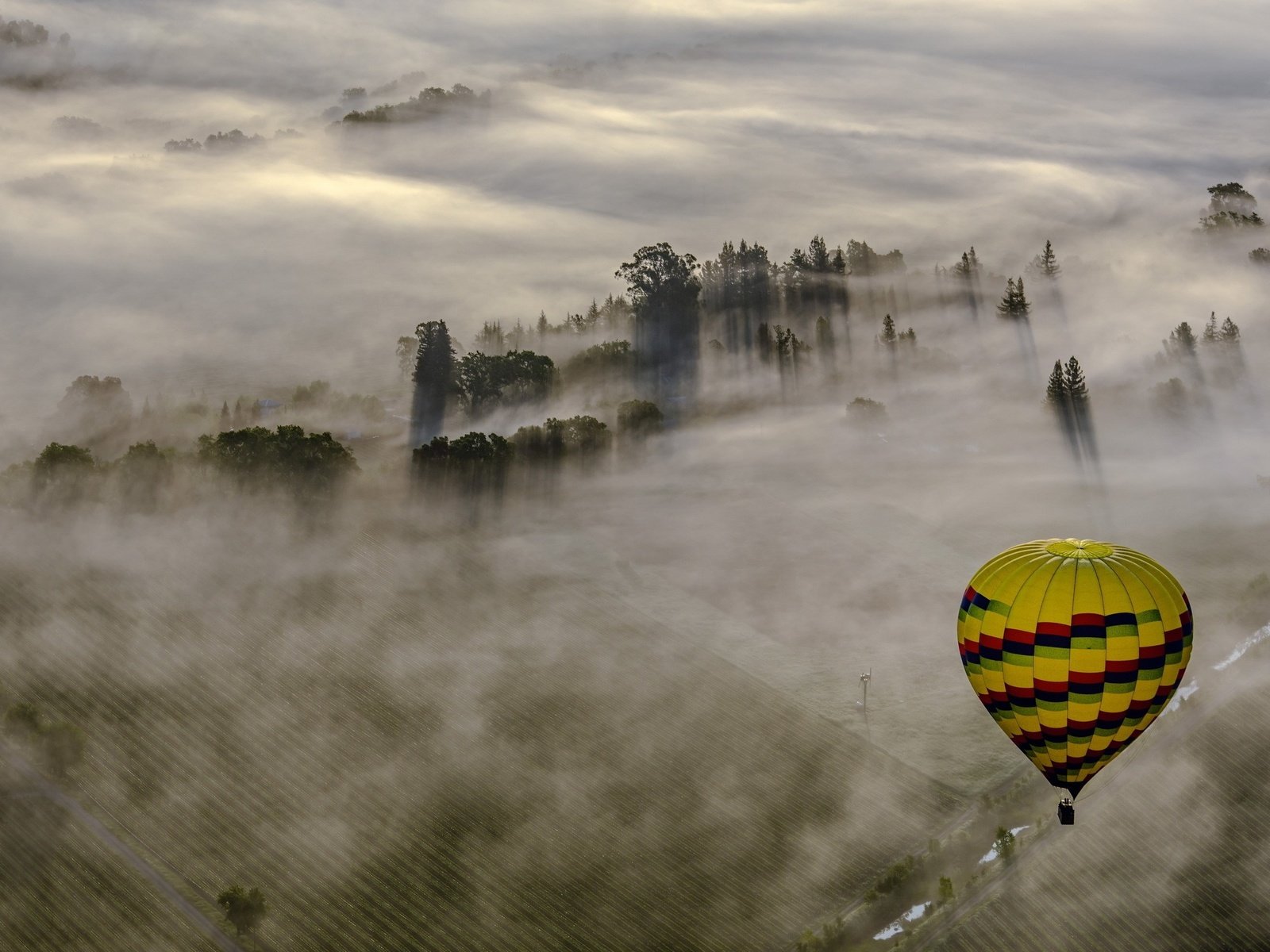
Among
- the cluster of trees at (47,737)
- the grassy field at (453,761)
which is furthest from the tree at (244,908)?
the cluster of trees at (47,737)

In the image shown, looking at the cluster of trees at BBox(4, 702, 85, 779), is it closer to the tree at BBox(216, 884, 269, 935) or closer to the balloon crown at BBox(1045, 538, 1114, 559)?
the tree at BBox(216, 884, 269, 935)

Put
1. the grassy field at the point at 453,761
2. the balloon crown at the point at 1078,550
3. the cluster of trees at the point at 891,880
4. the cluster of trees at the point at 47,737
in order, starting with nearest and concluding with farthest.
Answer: the balloon crown at the point at 1078,550
the cluster of trees at the point at 891,880
the grassy field at the point at 453,761
the cluster of trees at the point at 47,737

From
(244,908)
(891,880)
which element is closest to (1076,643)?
(891,880)

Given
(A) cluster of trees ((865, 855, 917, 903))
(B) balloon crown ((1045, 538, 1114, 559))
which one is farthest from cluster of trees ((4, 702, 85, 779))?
(B) balloon crown ((1045, 538, 1114, 559))

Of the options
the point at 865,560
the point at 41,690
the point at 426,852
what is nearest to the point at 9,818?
the point at 41,690

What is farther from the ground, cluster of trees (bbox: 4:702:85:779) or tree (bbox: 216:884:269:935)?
cluster of trees (bbox: 4:702:85:779)

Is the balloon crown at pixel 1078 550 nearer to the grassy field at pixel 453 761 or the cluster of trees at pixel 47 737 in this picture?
the grassy field at pixel 453 761
